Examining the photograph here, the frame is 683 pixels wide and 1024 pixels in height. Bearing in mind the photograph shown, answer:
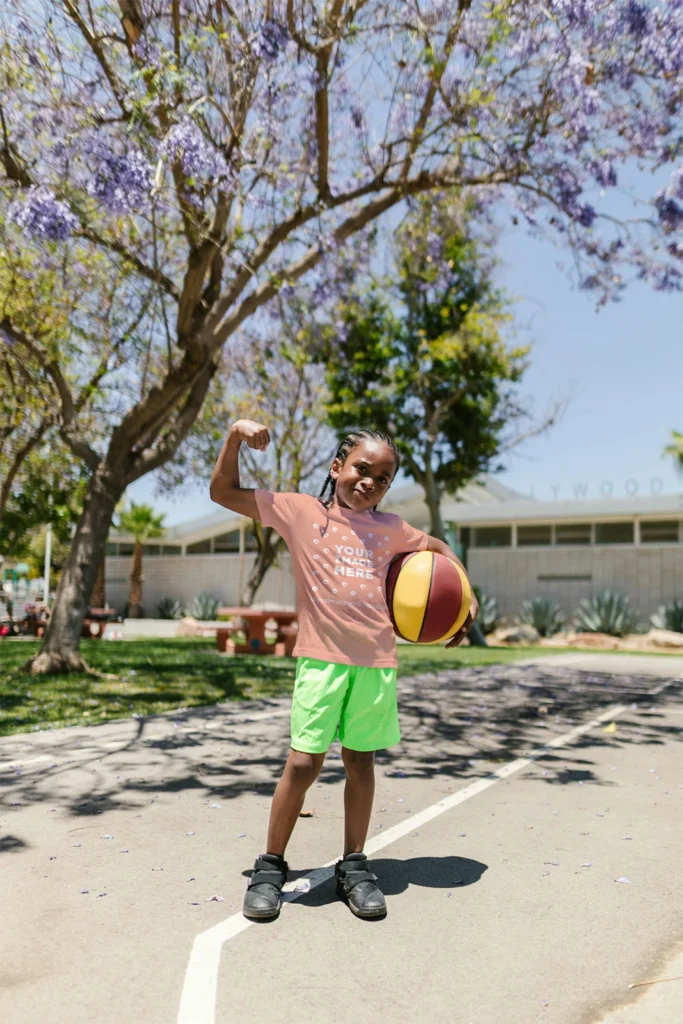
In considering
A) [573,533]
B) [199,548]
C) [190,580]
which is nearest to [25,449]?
[573,533]

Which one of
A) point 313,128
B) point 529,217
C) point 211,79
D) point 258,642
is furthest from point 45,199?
point 258,642

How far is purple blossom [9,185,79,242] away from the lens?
9070mm

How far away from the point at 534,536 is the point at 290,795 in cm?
2832

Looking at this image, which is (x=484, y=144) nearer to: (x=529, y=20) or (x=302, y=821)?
(x=529, y=20)

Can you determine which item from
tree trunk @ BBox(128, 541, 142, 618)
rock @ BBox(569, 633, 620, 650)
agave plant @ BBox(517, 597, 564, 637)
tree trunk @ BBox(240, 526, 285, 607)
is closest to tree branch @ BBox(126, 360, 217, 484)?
tree trunk @ BBox(240, 526, 285, 607)

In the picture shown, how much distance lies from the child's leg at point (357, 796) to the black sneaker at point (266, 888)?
315 mm

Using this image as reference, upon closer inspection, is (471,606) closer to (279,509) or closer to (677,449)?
(279,509)

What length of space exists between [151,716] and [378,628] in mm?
5614

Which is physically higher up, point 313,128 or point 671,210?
point 313,128

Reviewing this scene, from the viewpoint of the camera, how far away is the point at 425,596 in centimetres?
383

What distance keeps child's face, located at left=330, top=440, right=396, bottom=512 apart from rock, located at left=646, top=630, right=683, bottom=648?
2236 centimetres

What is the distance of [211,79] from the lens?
9461 millimetres

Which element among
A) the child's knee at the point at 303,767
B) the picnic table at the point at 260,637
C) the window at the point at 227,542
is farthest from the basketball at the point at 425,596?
the window at the point at 227,542

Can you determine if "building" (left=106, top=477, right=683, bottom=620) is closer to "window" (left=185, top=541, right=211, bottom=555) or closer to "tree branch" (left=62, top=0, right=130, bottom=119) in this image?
"window" (left=185, top=541, right=211, bottom=555)
